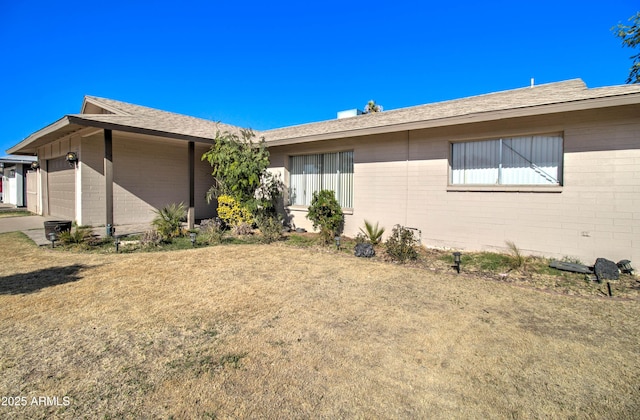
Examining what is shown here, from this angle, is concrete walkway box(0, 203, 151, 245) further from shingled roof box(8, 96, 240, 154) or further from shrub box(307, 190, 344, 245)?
shrub box(307, 190, 344, 245)

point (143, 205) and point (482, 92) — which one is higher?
point (482, 92)

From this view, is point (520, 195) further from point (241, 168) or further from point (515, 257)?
point (241, 168)

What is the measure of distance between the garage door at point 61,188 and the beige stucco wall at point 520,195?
10.0 meters

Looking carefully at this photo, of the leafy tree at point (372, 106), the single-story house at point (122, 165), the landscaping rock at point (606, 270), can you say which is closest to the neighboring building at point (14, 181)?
the single-story house at point (122, 165)

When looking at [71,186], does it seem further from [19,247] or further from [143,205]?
[19,247]

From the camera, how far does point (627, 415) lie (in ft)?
7.41

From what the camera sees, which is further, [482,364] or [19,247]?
[19,247]

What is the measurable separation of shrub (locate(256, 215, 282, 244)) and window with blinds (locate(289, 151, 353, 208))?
1.59 meters

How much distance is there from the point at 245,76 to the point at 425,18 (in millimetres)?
11519

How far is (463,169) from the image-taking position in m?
7.63

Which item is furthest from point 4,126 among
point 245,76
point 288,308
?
point 288,308

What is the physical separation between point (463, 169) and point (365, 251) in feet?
9.96

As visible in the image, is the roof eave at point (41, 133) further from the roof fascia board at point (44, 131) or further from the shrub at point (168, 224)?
the shrub at point (168, 224)

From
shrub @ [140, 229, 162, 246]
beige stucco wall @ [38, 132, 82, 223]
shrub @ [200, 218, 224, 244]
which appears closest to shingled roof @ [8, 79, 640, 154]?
beige stucco wall @ [38, 132, 82, 223]
